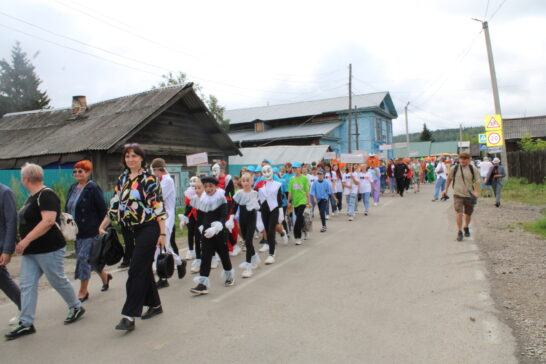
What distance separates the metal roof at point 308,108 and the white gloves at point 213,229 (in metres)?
39.3

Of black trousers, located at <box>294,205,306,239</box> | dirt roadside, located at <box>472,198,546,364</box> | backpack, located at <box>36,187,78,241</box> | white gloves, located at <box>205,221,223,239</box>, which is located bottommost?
dirt roadside, located at <box>472,198,546,364</box>

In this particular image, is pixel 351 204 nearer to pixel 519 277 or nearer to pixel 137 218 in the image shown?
pixel 519 277

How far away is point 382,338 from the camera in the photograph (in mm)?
4109

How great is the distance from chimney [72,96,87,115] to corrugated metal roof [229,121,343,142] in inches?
852

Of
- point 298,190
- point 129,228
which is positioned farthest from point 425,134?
point 129,228

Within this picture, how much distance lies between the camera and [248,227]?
23.1ft

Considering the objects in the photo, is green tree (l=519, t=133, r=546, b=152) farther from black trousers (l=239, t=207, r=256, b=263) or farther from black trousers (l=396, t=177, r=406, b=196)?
black trousers (l=239, t=207, r=256, b=263)

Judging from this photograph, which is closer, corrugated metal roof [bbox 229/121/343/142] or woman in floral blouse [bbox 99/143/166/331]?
woman in floral blouse [bbox 99/143/166/331]

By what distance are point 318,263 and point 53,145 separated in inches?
596

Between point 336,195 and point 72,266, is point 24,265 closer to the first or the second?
point 72,266

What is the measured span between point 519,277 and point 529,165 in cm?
2170

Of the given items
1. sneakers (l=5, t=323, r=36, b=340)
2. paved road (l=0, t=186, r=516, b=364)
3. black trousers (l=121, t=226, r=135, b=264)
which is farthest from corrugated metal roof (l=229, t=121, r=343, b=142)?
sneakers (l=5, t=323, r=36, b=340)

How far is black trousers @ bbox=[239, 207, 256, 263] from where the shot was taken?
22.6 feet

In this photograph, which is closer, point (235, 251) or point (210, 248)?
point (210, 248)
